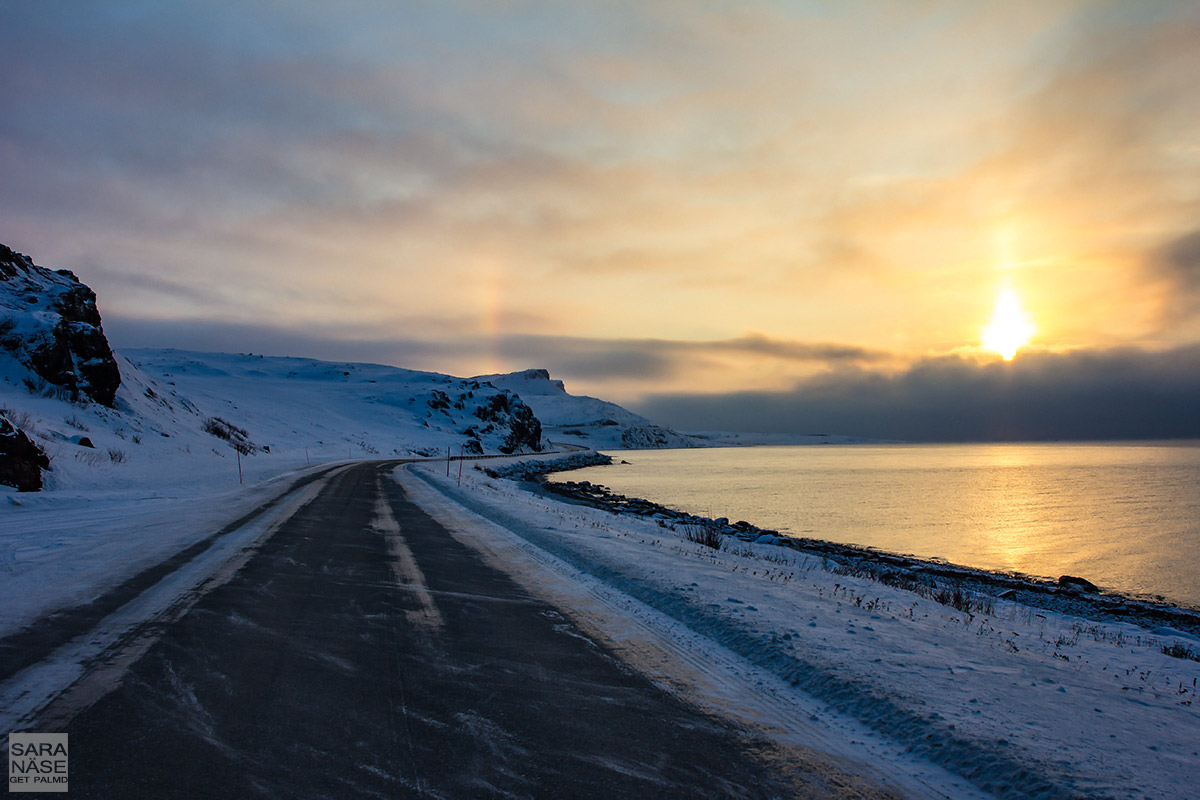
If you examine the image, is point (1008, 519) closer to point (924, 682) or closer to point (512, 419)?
point (924, 682)

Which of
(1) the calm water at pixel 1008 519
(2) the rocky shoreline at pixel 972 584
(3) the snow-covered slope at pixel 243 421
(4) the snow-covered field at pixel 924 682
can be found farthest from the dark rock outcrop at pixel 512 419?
(4) the snow-covered field at pixel 924 682

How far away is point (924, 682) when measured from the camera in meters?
5.47

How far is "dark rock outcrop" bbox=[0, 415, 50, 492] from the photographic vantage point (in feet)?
52.1

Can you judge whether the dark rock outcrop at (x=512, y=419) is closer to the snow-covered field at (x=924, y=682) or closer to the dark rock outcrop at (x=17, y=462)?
the dark rock outcrop at (x=17, y=462)

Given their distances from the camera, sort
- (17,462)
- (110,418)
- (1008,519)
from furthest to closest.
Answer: (1008,519) → (110,418) → (17,462)

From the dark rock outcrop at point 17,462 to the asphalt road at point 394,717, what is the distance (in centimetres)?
1348

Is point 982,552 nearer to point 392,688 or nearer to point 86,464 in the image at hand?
point 392,688

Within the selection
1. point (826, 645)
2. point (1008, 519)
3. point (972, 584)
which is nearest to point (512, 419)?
point (1008, 519)

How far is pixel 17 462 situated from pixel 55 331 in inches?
763

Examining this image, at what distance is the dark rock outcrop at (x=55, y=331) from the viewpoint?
1161 inches

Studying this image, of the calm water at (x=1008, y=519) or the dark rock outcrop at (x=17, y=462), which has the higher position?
the dark rock outcrop at (x=17, y=462)

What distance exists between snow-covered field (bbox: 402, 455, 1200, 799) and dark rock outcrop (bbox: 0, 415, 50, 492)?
15.1 meters

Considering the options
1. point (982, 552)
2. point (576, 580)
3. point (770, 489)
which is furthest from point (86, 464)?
point (770, 489)

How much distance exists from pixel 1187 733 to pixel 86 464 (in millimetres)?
27878
